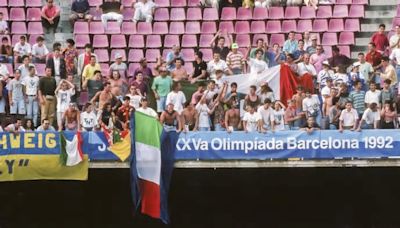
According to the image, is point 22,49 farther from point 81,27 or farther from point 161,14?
point 161,14

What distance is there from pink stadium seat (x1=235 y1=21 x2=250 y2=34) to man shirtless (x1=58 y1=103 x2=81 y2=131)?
21.9 ft

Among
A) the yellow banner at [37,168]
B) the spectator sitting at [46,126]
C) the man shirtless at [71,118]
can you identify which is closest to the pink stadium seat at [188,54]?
the man shirtless at [71,118]

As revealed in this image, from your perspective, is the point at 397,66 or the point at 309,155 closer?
the point at 309,155

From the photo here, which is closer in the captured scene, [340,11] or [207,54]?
[207,54]

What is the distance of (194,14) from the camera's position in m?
32.4

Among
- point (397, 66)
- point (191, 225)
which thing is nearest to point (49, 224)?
point (191, 225)

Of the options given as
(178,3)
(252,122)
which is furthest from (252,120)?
(178,3)

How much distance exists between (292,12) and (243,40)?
161 centimetres

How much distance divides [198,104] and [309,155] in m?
2.49

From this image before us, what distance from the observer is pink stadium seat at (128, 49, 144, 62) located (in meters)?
31.0

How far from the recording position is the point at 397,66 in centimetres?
2781

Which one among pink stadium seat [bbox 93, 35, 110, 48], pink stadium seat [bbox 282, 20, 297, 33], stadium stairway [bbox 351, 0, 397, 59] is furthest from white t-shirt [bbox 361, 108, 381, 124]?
pink stadium seat [bbox 93, 35, 110, 48]

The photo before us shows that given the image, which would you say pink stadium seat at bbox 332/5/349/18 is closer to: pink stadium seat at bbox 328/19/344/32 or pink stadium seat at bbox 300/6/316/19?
pink stadium seat at bbox 328/19/344/32

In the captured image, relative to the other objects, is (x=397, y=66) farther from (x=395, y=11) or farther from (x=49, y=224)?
(x=49, y=224)
